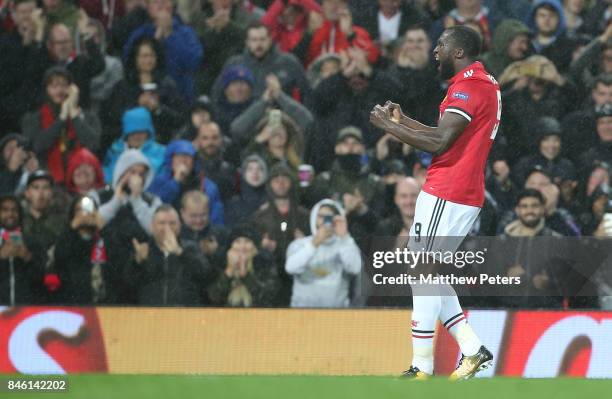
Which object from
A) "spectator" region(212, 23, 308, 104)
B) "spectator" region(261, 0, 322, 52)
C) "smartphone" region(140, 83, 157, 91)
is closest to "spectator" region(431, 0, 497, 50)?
"spectator" region(261, 0, 322, 52)

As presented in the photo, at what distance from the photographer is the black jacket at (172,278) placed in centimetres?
905

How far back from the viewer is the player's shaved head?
21.4 feet

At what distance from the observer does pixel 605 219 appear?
9.11 metres

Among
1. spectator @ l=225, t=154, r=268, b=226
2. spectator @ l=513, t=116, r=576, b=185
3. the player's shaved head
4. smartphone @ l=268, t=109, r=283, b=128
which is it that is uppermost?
smartphone @ l=268, t=109, r=283, b=128

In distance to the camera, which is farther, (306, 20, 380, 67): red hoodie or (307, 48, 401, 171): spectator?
(306, 20, 380, 67): red hoodie

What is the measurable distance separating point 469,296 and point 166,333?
2.37m

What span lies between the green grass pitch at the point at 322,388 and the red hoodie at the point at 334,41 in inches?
166

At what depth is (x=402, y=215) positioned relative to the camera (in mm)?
9203

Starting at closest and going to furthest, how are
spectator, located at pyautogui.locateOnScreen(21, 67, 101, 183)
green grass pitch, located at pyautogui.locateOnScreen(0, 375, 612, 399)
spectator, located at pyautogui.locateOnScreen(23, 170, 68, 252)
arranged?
green grass pitch, located at pyautogui.locateOnScreen(0, 375, 612, 399), spectator, located at pyautogui.locateOnScreen(23, 170, 68, 252), spectator, located at pyautogui.locateOnScreen(21, 67, 101, 183)

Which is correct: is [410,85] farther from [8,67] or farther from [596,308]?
[8,67]

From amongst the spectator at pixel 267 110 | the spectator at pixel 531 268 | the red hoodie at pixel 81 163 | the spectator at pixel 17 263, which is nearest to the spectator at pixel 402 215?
the spectator at pixel 531 268

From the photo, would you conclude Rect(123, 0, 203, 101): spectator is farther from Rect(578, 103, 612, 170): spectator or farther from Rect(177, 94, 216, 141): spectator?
Rect(578, 103, 612, 170): spectator

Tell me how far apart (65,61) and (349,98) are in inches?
104

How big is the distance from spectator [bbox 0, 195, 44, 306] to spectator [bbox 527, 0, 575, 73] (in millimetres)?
4710
